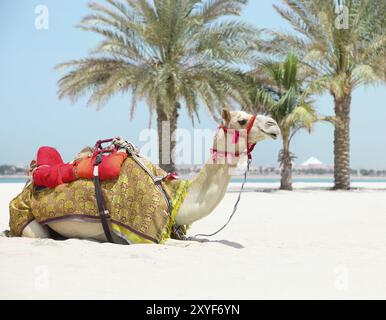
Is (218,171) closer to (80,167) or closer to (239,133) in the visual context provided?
(239,133)

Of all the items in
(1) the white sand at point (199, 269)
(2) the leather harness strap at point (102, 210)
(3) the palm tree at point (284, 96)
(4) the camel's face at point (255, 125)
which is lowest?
(1) the white sand at point (199, 269)

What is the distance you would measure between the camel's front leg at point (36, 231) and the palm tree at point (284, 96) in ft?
49.0

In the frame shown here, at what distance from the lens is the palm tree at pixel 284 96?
20.5 m

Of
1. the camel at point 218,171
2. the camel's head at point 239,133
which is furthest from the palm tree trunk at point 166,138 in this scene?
the camel's head at point 239,133

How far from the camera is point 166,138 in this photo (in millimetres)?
19047

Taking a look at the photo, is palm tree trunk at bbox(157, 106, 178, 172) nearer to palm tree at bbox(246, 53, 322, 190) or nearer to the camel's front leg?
palm tree at bbox(246, 53, 322, 190)

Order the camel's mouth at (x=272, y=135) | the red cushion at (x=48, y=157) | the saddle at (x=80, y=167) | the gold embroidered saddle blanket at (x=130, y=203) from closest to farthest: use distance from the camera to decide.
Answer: the camel's mouth at (x=272, y=135) < the gold embroidered saddle blanket at (x=130, y=203) < the saddle at (x=80, y=167) < the red cushion at (x=48, y=157)

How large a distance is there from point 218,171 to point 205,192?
0.80ft

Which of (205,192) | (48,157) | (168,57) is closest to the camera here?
(205,192)

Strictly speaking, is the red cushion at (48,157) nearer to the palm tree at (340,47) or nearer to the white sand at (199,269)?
the white sand at (199,269)

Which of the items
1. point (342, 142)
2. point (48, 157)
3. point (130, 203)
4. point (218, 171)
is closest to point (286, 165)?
point (342, 142)

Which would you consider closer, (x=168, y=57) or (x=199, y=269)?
(x=199, y=269)

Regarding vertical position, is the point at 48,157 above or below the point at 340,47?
below

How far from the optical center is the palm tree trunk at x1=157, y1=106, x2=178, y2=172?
60.3ft
